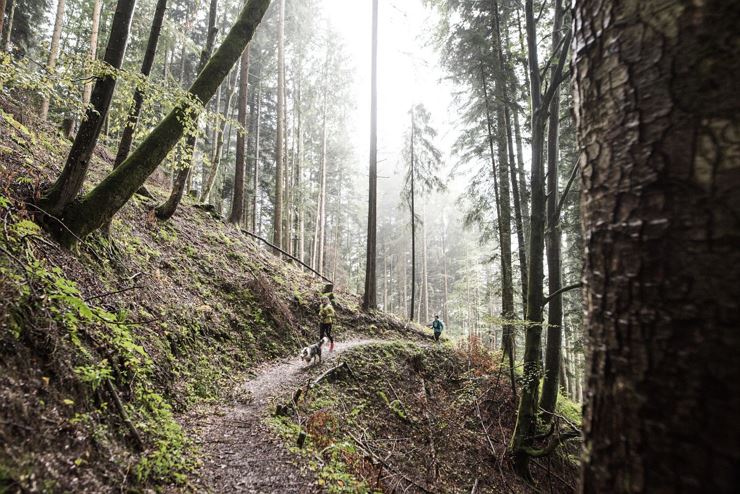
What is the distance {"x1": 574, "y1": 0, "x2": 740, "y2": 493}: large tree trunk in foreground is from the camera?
0.75 metres

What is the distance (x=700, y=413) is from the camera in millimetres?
755

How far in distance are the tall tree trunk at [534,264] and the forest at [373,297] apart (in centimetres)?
5

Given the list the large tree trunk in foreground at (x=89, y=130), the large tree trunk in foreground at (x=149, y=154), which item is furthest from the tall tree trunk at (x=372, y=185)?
→ the large tree trunk in foreground at (x=89, y=130)

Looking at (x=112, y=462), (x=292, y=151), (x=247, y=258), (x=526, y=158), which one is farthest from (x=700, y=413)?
(x=292, y=151)

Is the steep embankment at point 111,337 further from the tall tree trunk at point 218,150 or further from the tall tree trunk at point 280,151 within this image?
the tall tree trunk at point 280,151

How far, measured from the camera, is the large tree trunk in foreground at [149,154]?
5.41m

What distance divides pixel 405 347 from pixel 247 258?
6174 mm

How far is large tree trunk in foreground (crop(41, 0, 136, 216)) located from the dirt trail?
3.74m

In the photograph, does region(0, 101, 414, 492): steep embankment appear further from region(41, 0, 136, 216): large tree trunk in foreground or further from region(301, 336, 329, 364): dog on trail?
region(301, 336, 329, 364): dog on trail

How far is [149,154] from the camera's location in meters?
5.62

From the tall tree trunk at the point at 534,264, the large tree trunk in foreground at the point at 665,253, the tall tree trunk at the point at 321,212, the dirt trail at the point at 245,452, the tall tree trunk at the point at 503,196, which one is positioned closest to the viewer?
the large tree trunk in foreground at the point at 665,253

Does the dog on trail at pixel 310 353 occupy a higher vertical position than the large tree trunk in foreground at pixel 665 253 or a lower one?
lower

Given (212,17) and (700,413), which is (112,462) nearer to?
(700,413)

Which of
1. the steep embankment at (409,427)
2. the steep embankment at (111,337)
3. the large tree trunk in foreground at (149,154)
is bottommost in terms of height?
the steep embankment at (409,427)
